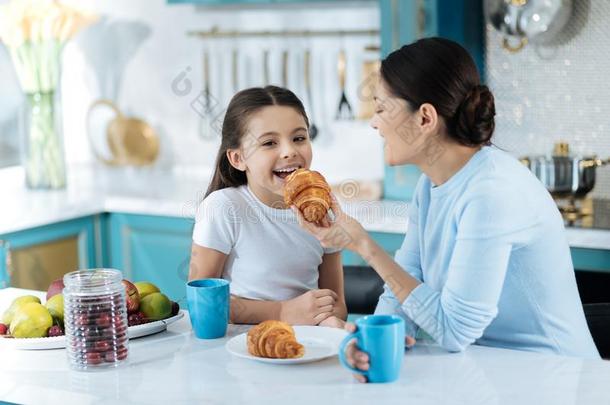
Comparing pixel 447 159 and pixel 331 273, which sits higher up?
pixel 447 159

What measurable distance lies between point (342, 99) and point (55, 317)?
204 centimetres

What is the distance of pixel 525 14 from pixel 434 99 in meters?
1.42

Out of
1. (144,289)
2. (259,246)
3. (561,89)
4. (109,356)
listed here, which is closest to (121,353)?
(109,356)

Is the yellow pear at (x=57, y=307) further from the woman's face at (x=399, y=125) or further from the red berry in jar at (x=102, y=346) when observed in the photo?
the woman's face at (x=399, y=125)

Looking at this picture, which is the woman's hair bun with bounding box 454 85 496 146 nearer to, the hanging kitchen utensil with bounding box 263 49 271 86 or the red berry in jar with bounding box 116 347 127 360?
the red berry in jar with bounding box 116 347 127 360

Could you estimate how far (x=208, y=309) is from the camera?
1819mm

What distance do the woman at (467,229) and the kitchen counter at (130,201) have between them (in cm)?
107

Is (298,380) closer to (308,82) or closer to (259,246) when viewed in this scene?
(259,246)

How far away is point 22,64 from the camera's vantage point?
12.2 feet

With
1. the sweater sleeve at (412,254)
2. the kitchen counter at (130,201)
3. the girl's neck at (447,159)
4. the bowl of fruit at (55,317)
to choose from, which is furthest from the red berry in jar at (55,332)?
the kitchen counter at (130,201)

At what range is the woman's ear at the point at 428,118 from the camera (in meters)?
1.82

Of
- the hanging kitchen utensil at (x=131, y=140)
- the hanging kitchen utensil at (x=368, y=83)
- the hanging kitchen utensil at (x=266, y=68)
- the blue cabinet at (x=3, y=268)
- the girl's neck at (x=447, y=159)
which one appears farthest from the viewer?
the hanging kitchen utensil at (x=131, y=140)

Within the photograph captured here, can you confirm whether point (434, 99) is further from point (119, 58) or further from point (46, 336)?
point (119, 58)

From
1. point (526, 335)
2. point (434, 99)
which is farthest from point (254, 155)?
point (526, 335)
